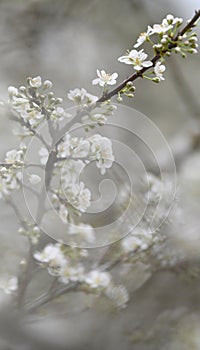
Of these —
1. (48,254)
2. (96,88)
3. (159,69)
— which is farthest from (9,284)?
(96,88)

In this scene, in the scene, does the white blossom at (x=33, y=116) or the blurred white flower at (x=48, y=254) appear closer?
the white blossom at (x=33, y=116)

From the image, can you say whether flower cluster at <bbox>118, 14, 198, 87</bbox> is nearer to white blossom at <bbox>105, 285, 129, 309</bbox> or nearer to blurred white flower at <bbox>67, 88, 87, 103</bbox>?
blurred white flower at <bbox>67, 88, 87, 103</bbox>


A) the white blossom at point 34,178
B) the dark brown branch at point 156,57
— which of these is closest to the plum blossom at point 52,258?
the white blossom at point 34,178

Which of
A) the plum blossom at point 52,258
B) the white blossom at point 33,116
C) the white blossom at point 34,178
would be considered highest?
the white blossom at point 33,116

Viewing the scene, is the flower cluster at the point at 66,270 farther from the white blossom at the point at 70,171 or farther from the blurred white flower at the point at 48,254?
the white blossom at the point at 70,171

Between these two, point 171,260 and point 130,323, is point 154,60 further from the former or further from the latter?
point 130,323

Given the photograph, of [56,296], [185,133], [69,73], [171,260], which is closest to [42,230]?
[56,296]
